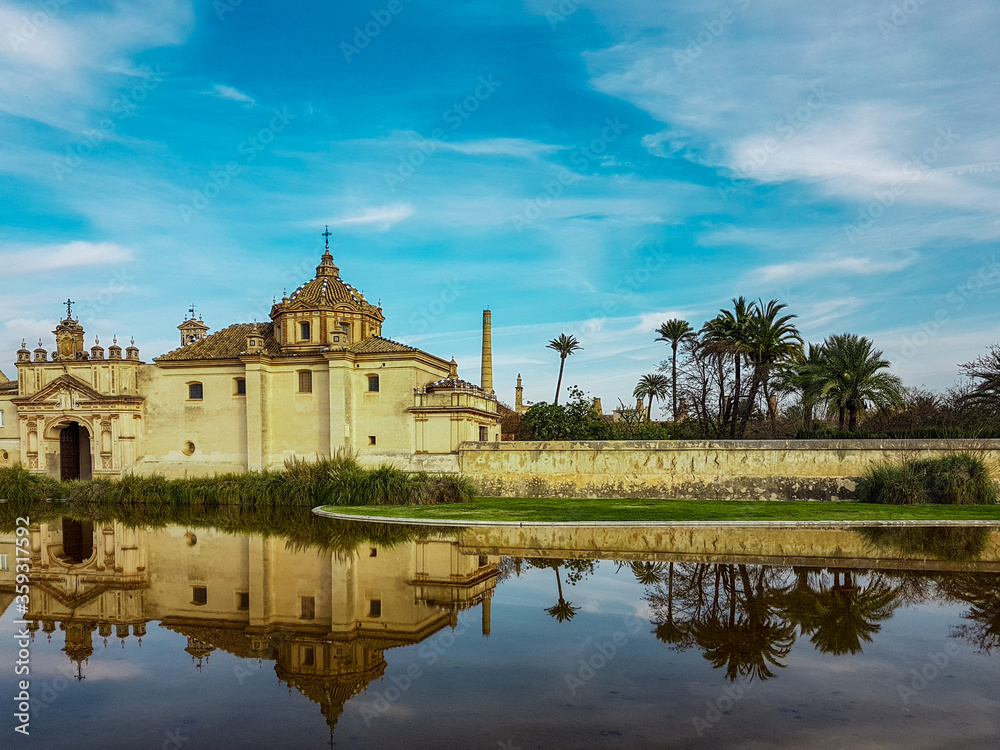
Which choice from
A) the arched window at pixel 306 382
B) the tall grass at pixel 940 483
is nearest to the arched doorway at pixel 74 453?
the arched window at pixel 306 382

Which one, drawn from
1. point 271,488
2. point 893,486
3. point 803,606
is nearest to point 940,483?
point 893,486

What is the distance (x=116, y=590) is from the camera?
12.3 metres

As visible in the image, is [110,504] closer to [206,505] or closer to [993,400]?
[206,505]

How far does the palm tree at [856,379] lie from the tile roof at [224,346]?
1006 inches

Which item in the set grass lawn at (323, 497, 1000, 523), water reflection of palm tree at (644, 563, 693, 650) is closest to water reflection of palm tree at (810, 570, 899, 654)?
water reflection of palm tree at (644, 563, 693, 650)

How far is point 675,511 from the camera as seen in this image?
72.1ft

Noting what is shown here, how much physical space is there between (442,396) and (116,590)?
18675 millimetres

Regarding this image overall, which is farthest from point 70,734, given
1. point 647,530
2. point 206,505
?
point 206,505

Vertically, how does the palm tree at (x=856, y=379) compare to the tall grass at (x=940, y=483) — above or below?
above

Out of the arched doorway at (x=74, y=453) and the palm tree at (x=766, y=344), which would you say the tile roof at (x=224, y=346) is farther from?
the palm tree at (x=766, y=344)

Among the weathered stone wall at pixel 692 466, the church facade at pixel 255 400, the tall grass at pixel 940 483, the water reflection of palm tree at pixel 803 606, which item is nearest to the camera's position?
the water reflection of palm tree at pixel 803 606

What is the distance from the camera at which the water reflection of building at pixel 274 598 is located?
855cm

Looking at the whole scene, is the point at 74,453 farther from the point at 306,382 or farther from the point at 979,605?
the point at 979,605

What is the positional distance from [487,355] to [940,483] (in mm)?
31215
